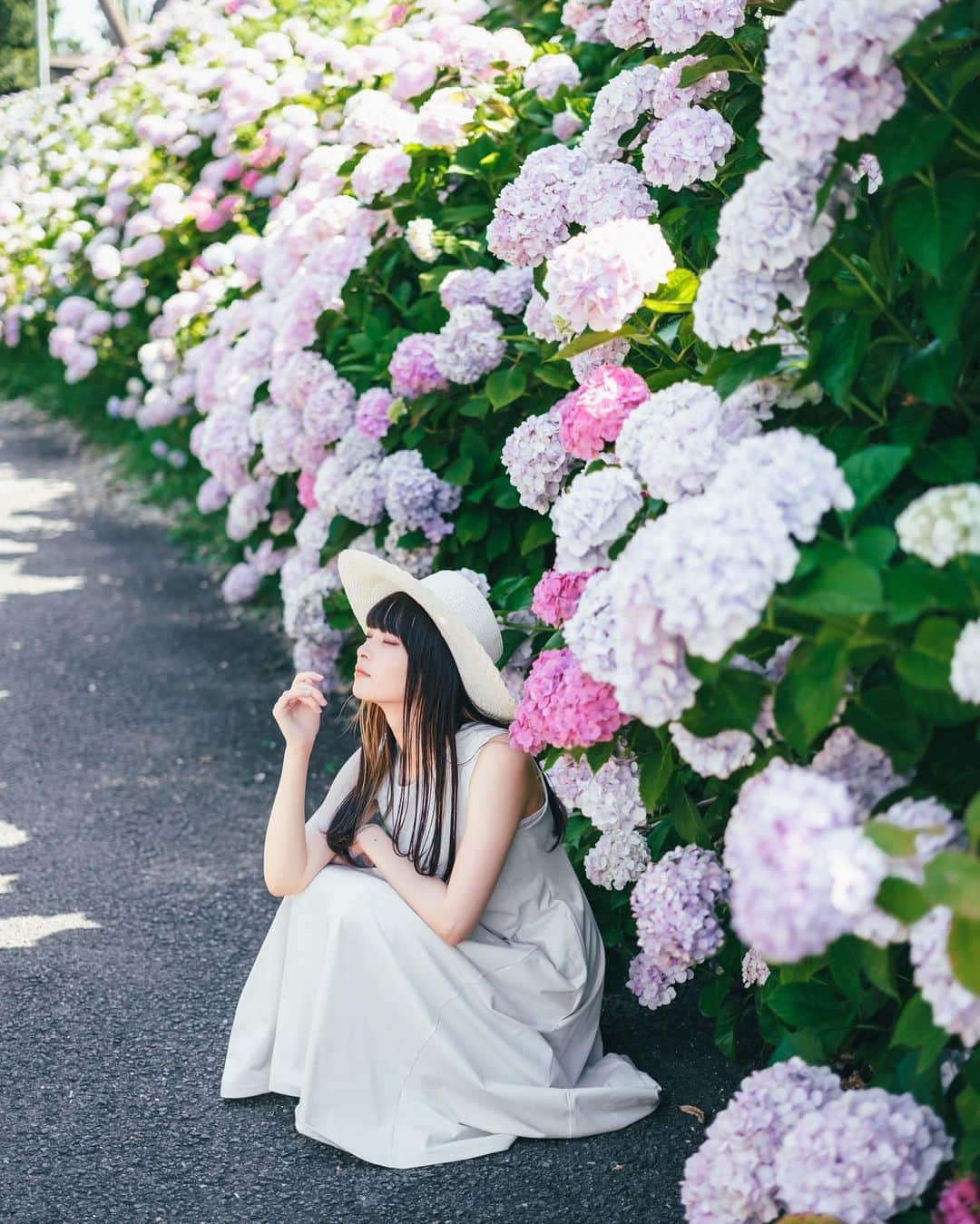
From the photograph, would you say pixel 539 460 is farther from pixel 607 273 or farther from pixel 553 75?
pixel 553 75

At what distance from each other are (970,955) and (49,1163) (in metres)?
1.70

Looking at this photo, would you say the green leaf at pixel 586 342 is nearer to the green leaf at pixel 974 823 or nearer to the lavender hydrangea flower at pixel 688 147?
the lavender hydrangea flower at pixel 688 147

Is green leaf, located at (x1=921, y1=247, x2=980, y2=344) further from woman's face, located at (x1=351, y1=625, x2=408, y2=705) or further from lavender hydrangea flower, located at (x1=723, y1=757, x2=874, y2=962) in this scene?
woman's face, located at (x1=351, y1=625, x2=408, y2=705)

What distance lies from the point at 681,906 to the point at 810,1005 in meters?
0.30

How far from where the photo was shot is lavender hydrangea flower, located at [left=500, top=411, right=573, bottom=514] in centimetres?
263

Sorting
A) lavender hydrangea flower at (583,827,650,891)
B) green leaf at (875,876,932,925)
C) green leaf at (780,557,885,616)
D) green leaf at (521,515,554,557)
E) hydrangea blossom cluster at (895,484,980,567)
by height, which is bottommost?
lavender hydrangea flower at (583,827,650,891)

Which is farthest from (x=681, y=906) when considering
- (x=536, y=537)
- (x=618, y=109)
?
(x=618, y=109)

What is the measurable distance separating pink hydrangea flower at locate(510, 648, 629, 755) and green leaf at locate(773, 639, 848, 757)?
0.36m

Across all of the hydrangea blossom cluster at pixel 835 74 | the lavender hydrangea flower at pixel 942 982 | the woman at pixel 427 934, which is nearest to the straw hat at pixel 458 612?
the woman at pixel 427 934

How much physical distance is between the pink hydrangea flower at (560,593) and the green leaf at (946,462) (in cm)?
54

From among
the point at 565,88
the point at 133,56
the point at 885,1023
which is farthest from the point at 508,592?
the point at 133,56

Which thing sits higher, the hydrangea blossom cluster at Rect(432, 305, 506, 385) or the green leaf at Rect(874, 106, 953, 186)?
the green leaf at Rect(874, 106, 953, 186)

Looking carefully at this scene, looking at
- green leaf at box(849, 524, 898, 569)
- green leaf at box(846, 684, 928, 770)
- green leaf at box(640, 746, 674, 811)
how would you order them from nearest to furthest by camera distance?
green leaf at box(849, 524, 898, 569)
green leaf at box(846, 684, 928, 770)
green leaf at box(640, 746, 674, 811)

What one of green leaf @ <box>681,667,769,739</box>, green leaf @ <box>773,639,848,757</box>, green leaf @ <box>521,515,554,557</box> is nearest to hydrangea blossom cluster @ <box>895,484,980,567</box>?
green leaf @ <box>773,639,848,757</box>
